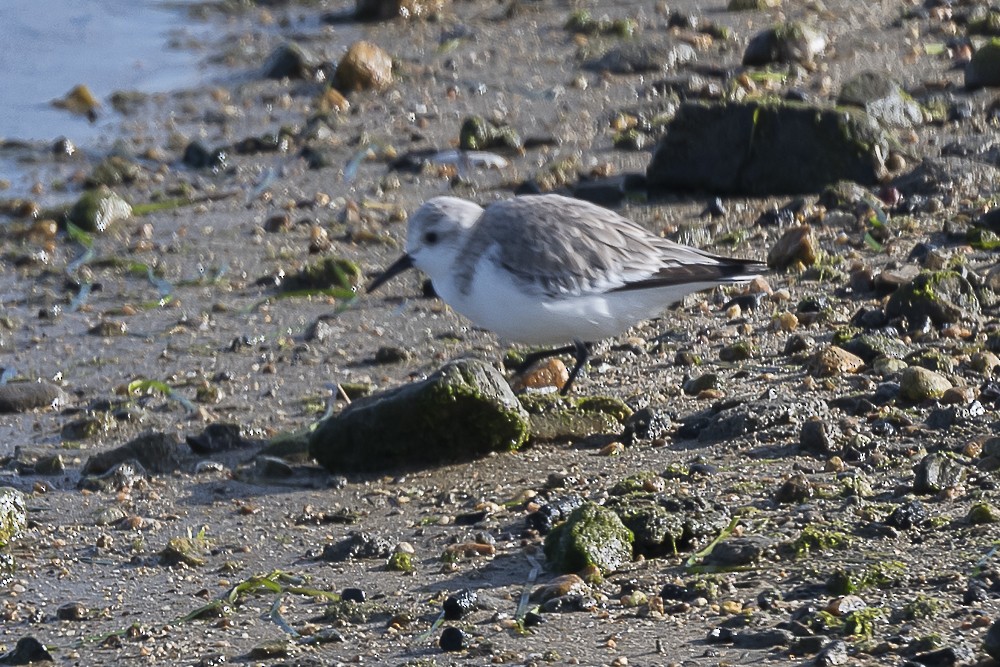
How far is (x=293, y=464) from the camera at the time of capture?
5.59m

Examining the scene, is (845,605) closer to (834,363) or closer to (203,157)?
(834,363)

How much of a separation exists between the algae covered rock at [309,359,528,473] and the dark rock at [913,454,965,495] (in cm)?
144

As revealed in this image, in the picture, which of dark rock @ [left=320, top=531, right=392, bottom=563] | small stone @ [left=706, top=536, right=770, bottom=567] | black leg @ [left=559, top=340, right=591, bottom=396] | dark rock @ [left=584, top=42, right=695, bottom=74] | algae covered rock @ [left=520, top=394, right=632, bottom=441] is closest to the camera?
small stone @ [left=706, top=536, right=770, bottom=567]

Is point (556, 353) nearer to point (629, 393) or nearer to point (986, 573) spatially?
point (629, 393)

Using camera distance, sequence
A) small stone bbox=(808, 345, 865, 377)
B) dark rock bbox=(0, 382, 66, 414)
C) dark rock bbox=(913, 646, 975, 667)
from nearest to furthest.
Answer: dark rock bbox=(913, 646, 975, 667)
small stone bbox=(808, 345, 865, 377)
dark rock bbox=(0, 382, 66, 414)

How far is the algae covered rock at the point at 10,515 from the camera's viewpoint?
5.01 m

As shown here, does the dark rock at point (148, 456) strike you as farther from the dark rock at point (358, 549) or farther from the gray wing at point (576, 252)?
the gray wing at point (576, 252)

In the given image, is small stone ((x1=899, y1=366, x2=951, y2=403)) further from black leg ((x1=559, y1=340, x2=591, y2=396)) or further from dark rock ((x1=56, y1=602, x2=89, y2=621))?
dark rock ((x1=56, y1=602, x2=89, y2=621))

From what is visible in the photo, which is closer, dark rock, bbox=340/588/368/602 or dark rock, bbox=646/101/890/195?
dark rock, bbox=340/588/368/602

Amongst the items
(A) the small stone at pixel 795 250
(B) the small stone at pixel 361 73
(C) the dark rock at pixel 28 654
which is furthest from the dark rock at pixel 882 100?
(C) the dark rock at pixel 28 654

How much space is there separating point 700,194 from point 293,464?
11.2ft

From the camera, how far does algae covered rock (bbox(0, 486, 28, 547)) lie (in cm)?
501

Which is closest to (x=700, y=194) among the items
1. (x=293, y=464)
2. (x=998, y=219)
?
(x=998, y=219)

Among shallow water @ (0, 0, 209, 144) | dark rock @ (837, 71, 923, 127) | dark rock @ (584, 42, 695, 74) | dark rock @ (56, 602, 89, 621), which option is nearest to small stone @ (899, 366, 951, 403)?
dark rock @ (56, 602, 89, 621)
